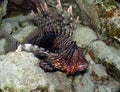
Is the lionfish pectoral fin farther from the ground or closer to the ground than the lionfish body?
closer to the ground

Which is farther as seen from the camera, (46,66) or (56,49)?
(56,49)

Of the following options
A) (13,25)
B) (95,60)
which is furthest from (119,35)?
(13,25)

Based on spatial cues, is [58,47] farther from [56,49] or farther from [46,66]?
[46,66]

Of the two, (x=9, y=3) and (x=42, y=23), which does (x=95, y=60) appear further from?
(x=9, y=3)

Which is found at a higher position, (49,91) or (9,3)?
(9,3)

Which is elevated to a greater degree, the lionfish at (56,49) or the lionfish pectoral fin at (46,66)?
the lionfish at (56,49)

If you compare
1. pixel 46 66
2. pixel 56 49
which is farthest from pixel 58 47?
pixel 46 66

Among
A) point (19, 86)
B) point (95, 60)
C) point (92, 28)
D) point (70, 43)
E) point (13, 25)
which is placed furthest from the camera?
point (13, 25)

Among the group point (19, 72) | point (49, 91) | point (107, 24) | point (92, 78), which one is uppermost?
point (107, 24)
